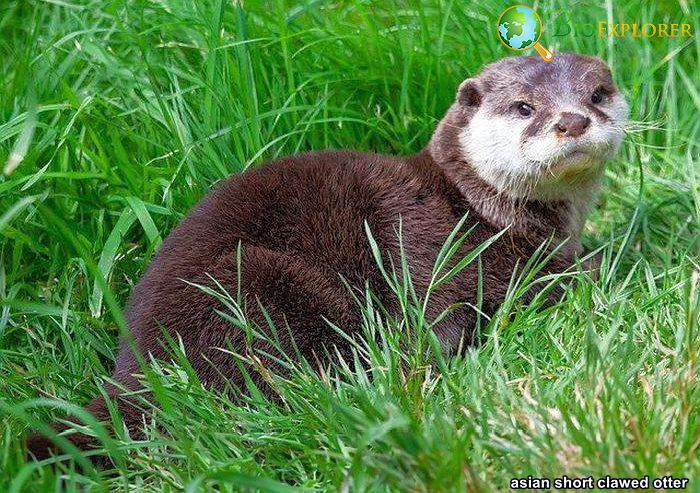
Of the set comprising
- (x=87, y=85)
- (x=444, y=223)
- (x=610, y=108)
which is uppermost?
(x=87, y=85)

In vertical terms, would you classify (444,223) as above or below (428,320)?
above

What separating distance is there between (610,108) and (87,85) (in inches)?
71.5

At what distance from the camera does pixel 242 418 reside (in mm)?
2383

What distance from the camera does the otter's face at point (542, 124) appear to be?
9.42 ft

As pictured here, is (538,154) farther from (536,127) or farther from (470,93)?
(470,93)

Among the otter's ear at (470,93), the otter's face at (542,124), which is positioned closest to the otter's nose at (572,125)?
the otter's face at (542,124)

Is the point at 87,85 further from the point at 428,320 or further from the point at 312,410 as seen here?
the point at 312,410

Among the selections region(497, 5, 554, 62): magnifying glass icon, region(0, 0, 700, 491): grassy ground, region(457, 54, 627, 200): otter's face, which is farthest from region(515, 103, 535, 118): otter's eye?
region(497, 5, 554, 62): magnifying glass icon

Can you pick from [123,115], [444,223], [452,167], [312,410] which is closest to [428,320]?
[444,223]

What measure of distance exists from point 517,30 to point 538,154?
0.97m

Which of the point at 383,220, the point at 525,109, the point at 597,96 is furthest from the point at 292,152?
the point at 597,96

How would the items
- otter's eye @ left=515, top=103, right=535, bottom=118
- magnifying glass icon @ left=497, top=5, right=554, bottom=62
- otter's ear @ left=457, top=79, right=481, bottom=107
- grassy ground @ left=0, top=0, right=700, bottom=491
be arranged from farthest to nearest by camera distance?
1. magnifying glass icon @ left=497, top=5, right=554, bottom=62
2. otter's ear @ left=457, top=79, right=481, bottom=107
3. otter's eye @ left=515, top=103, right=535, bottom=118
4. grassy ground @ left=0, top=0, right=700, bottom=491

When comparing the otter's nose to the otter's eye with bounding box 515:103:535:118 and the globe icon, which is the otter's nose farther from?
the globe icon

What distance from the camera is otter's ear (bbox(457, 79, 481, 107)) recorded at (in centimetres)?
315
